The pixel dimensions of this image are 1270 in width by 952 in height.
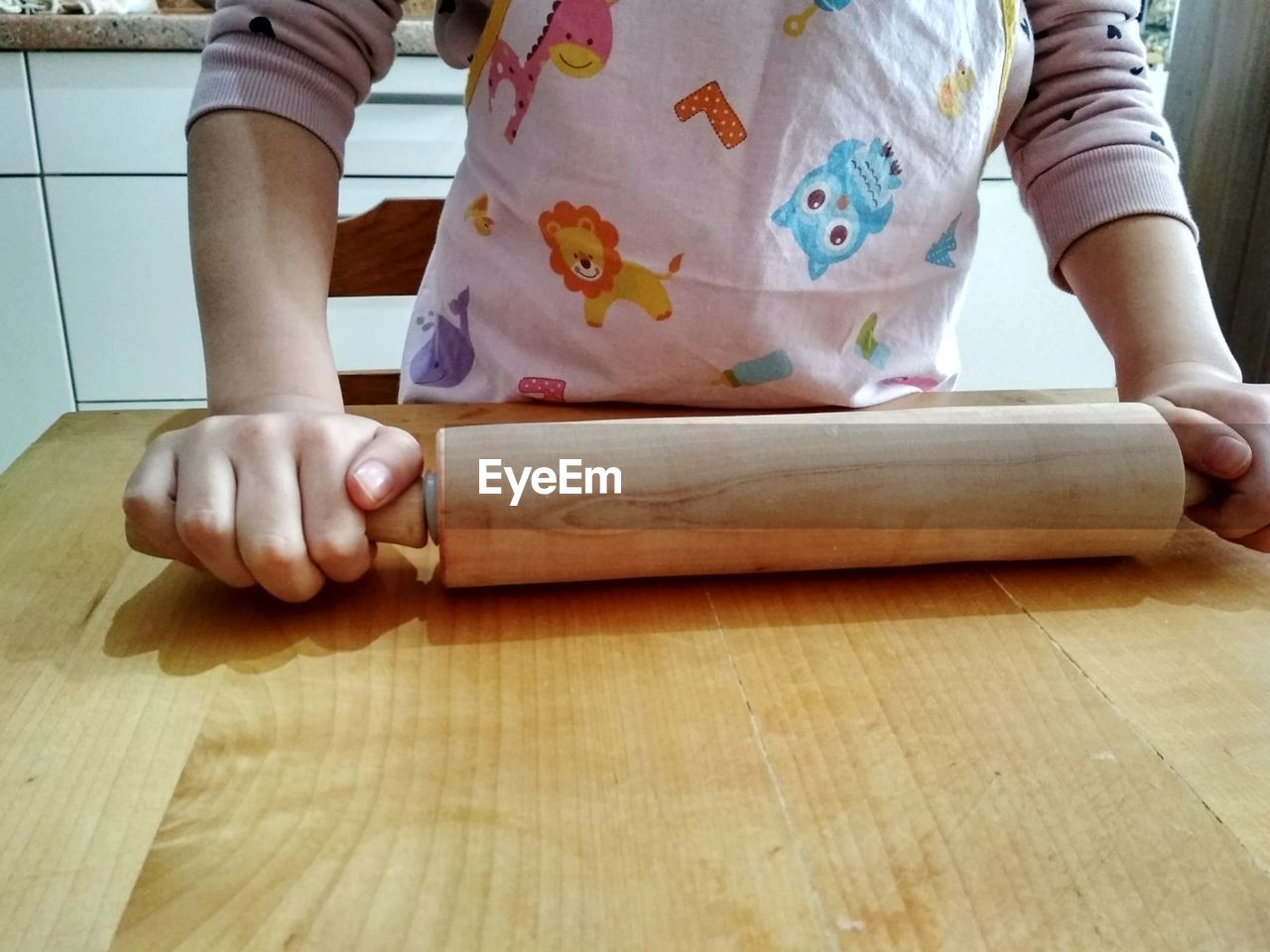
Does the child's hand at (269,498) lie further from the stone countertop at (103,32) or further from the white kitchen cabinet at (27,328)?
the white kitchen cabinet at (27,328)

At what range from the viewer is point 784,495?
0.39 m

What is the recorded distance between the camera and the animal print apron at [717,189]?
1.90 feet

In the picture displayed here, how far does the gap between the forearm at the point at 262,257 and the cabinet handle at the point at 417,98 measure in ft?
3.10

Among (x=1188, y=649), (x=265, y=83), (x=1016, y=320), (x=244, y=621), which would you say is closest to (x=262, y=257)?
(x=265, y=83)

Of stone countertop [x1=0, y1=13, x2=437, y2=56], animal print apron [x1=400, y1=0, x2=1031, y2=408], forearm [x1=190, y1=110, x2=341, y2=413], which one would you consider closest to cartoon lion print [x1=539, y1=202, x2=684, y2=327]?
animal print apron [x1=400, y1=0, x2=1031, y2=408]

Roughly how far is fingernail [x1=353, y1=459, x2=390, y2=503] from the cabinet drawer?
3.85ft

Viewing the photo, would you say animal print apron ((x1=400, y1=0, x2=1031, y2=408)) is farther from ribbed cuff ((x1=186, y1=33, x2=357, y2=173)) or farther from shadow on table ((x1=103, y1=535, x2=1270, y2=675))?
shadow on table ((x1=103, y1=535, x2=1270, y2=675))

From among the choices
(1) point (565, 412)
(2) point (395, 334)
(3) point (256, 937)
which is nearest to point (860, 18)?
(1) point (565, 412)

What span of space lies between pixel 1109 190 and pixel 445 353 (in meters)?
0.46

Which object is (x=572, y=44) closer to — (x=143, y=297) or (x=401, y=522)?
(x=401, y=522)

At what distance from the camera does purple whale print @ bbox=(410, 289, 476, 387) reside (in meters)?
0.70

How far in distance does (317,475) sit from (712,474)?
157 millimetres

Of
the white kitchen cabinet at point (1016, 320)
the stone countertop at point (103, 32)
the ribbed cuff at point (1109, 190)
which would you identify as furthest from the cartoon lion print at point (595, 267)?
the white kitchen cabinet at point (1016, 320)

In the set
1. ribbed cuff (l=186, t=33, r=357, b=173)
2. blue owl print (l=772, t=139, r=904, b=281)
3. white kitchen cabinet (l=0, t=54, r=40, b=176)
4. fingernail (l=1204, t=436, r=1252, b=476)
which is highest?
ribbed cuff (l=186, t=33, r=357, b=173)
